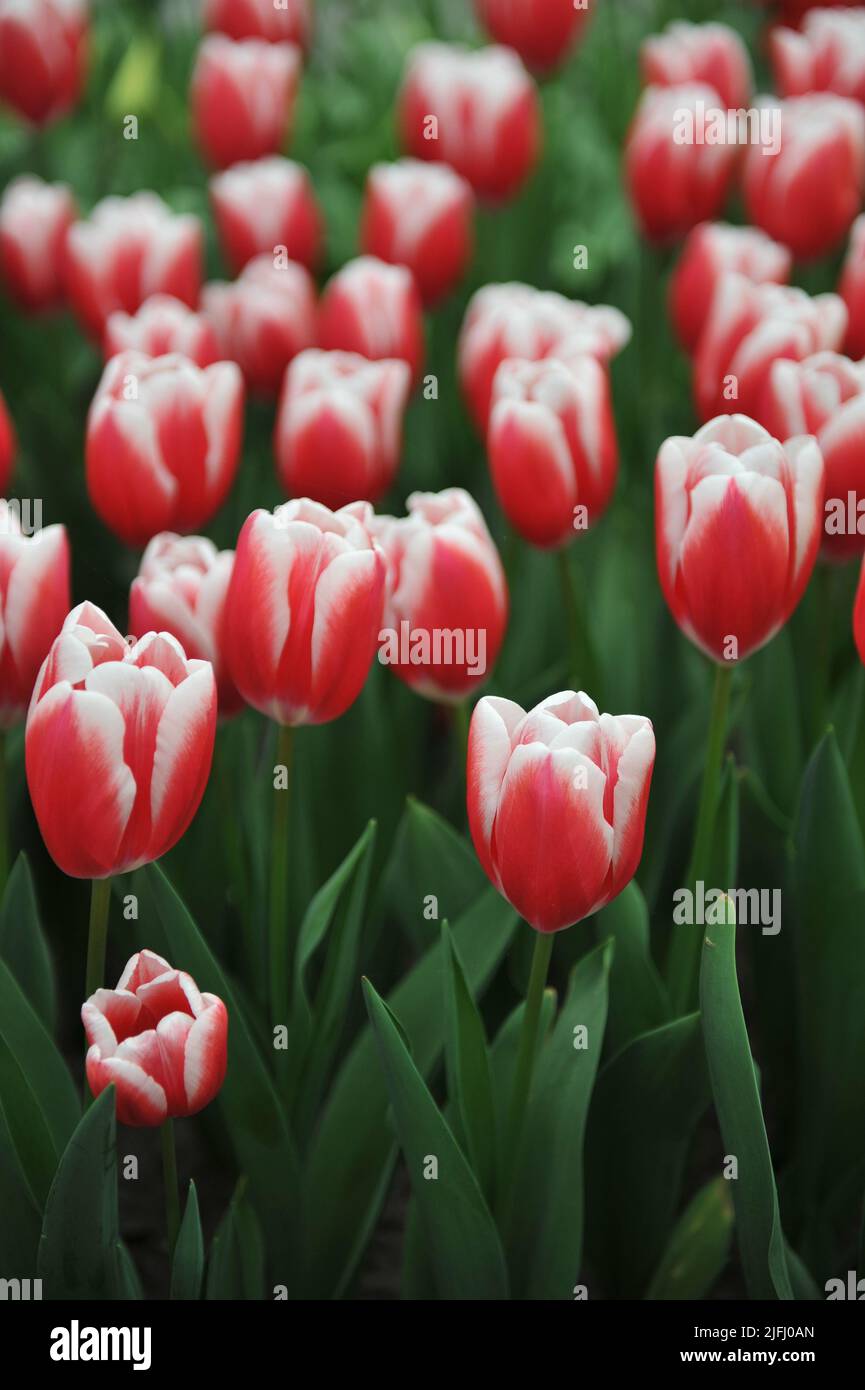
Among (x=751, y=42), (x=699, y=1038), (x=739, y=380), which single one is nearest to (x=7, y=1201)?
(x=699, y=1038)

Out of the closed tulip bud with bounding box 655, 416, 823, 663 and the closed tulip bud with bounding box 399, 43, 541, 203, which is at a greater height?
the closed tulip bud with bounding box 399, 43, 541, 203

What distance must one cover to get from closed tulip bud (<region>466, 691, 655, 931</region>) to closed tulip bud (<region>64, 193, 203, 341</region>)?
1088 mm

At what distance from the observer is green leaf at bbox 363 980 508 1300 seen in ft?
3.14

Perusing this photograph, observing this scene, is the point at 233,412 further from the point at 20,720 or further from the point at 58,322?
the point at 58,322

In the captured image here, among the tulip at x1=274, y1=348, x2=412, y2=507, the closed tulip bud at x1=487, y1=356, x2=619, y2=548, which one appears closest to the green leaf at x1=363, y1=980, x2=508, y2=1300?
the closed tulip bud at x1=487, y1=356, x2=619, y2=548

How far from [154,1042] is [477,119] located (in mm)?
1630

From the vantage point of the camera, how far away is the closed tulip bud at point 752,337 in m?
1.39

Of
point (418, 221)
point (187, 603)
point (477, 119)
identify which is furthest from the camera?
point (477, 119)

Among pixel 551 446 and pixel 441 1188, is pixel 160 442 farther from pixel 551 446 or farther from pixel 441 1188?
pixel 441 1188

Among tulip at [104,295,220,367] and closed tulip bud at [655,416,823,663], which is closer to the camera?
closed tulip bud at [655,416,823,663]

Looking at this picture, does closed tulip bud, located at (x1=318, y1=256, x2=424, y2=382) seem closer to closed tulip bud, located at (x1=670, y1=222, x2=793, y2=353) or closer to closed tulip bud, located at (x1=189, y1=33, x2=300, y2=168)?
closed tulip bud, located at (x1=670, y1=222, x2=793, y2=353)

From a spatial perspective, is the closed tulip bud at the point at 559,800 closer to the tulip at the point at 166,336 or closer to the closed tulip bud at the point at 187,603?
the closed tulip bud at the point at 187,603

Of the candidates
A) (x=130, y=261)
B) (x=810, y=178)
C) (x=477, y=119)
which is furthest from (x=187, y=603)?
(x=477, y=119)

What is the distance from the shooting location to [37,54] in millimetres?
2229
